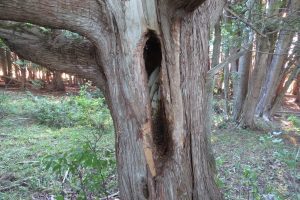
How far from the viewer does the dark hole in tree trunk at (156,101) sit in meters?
2.32

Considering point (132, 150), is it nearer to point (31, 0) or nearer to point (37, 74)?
point (31, 0)

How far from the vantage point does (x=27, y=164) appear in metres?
5.07

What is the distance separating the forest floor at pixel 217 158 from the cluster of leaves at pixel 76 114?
17 cm

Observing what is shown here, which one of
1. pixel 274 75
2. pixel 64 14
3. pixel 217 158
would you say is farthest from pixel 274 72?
pixel 64 14

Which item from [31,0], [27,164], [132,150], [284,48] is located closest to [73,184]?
[27,164]

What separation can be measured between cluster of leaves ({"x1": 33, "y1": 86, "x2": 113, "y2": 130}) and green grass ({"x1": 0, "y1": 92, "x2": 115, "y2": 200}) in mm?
Result: 174

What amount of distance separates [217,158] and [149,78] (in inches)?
138

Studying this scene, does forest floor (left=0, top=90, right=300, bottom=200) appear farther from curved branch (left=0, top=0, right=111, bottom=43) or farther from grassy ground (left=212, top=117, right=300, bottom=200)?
curved branch (left=0, top=0, right=111, bottom=43)

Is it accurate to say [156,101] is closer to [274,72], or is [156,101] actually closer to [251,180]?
[251,180]

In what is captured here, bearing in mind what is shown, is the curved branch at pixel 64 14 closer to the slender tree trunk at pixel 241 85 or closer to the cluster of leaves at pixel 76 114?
the cluster of leaves at pixel 76 114

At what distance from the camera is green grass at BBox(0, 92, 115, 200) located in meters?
4.16

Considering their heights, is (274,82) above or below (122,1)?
below

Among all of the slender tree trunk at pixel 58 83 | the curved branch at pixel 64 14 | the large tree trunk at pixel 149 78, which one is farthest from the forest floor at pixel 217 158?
the slender tree trunk at pixel 58 83

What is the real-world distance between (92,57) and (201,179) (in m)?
1.27
